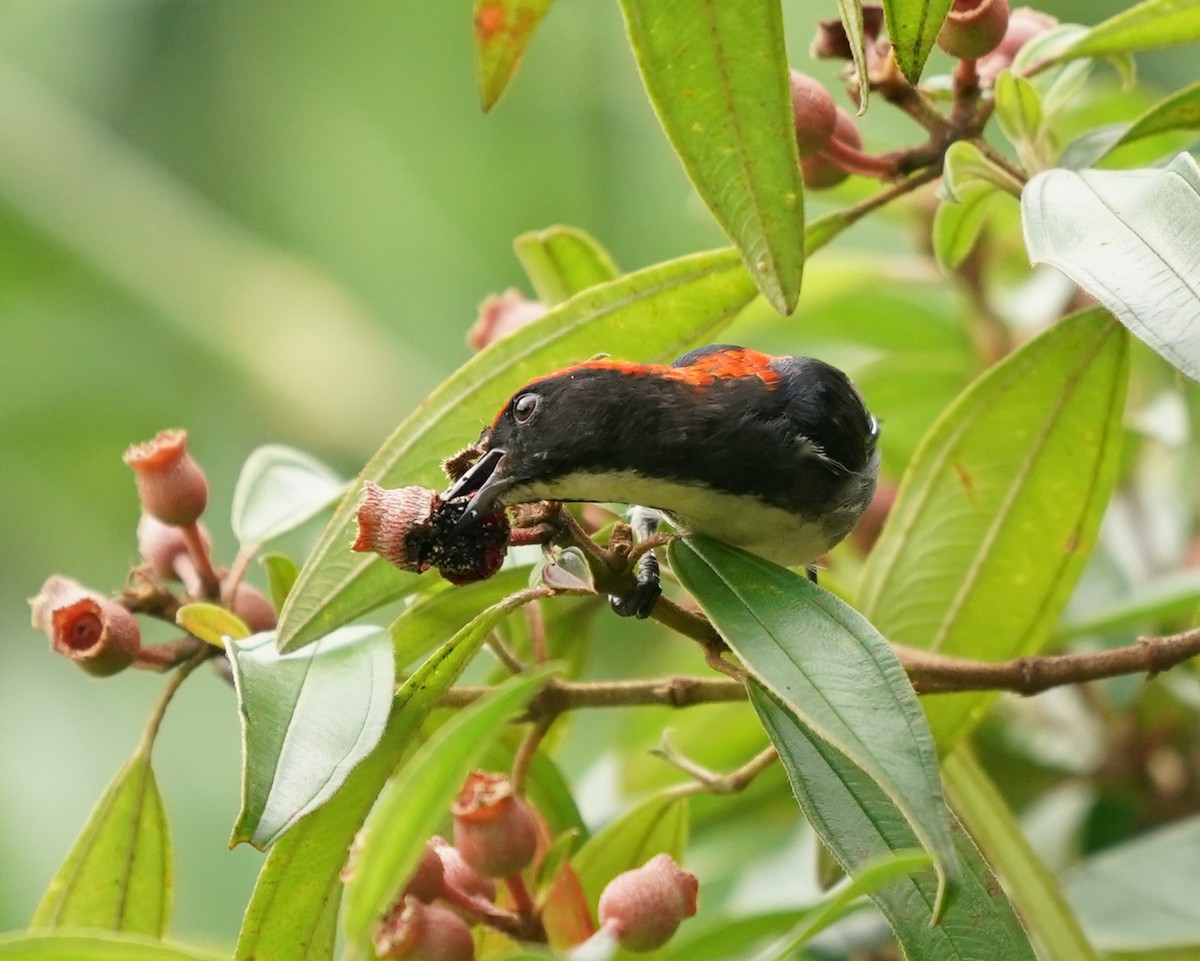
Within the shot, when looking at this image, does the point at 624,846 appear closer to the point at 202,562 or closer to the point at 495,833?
the point at 495,833

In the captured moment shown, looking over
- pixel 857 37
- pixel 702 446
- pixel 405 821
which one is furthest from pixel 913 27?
pixel 405 821

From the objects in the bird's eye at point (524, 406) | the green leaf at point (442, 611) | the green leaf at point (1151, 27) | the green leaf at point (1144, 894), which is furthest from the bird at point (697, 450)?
the green leaf at point (1144, 894)

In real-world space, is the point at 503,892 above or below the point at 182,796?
above

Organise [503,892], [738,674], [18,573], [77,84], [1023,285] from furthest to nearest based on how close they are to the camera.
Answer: [77,84], [18,573], [1023,285], [503,892], [738,674]

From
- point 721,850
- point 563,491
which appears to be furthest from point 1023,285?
point 563,491

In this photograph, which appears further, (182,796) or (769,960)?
(182,796)

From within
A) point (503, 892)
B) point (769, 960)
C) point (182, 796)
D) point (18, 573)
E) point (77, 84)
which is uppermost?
point (77, 84)

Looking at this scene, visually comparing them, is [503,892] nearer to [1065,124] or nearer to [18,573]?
[1065,124]
